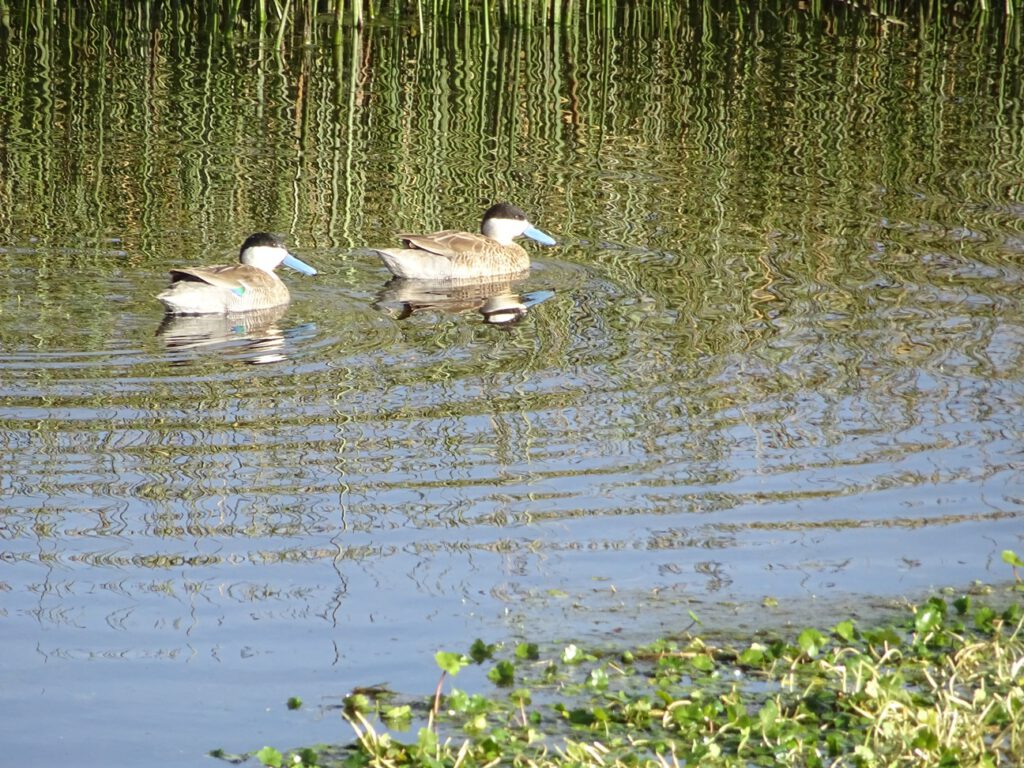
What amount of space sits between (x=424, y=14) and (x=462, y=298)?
13.2 meters

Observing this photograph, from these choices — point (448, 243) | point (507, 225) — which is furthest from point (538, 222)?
point (448, 243)

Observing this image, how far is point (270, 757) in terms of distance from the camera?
4.69 meters

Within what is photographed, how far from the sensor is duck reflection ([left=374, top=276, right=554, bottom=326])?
1065cm

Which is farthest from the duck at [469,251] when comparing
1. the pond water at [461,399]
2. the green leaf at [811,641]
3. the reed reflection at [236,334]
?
the green leaf at [811,641]

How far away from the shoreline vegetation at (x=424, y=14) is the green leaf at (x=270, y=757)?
16.7 metres

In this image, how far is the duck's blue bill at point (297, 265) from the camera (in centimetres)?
1091

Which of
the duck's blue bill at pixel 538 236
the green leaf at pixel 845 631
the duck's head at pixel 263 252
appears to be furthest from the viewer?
the duck's blue bill at pixel 538 236

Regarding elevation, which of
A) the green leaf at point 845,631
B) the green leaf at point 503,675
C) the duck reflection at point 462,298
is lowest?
the duck reflection at point 462,298

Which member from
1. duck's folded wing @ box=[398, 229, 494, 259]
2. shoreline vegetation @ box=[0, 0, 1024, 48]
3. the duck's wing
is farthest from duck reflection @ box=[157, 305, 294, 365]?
shoreline vegetation @ box=[0, 0, 1024, 48]

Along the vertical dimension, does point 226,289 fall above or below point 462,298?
above

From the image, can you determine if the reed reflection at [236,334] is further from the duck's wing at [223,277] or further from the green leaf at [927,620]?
the green leaf at [927,620]

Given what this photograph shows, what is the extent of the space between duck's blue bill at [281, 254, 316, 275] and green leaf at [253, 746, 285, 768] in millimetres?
6493

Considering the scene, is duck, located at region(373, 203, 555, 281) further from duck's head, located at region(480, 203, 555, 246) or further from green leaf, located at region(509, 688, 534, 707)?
green leaf, located at region(509, 688, 534, 707)

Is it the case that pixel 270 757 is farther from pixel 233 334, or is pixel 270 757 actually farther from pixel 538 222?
pixel 538 222
